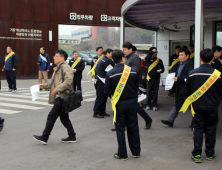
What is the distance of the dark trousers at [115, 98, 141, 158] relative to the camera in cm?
461

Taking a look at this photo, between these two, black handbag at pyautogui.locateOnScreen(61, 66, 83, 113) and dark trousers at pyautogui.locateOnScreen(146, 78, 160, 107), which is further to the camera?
dark trousers at pyautogui.locateOnScreen(146, 78, 160, 107)

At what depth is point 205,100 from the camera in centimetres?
449

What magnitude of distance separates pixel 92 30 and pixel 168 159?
11032 centimetres

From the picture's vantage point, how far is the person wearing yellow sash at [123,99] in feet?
15.1

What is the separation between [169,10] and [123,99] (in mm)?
6726

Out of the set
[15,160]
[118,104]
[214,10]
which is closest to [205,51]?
[118,104]

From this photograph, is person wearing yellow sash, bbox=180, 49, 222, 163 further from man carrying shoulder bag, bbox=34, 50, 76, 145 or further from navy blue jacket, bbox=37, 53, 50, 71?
navy blue jacket, bbox=37, 53, 50, 71

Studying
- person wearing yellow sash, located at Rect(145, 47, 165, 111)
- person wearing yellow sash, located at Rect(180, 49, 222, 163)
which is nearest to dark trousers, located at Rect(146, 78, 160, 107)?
person wearing yellow sash, located at Rect(145, 47, 165, 111)

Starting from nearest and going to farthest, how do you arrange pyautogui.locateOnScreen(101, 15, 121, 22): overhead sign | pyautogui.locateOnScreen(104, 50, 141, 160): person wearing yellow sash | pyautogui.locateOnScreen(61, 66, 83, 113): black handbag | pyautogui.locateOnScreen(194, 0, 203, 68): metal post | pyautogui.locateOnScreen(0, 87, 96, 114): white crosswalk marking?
pyautogui.locateOnScreen(104, 50, 141, 160): person wearing yellow sash < pyautogui.locateOnScreen(61, 66, 83, 113): black handbag < pyautogui.locateOnScreen(194, 0, 203, 68): metal post < pyautogui.locateOnScreen(0, 87, 96, 114): white crosswalk marking < pyautogui.locateOnScreen(101, 15, 121, 22): overhead sign

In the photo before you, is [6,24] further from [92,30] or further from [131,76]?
[92,30]

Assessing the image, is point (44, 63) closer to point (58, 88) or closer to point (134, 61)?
point (134, 61)

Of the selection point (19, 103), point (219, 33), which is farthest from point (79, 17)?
point (19, 103)

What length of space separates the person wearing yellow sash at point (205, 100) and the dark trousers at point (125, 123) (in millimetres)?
937

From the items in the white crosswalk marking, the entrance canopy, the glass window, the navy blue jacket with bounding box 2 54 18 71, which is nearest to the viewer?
the entrance canopy
